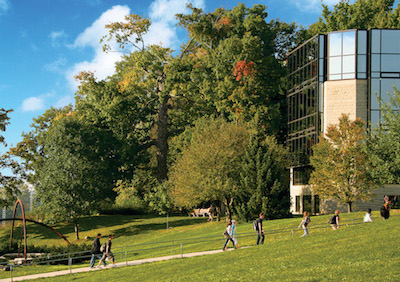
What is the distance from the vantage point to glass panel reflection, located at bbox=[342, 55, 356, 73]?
55.6 m

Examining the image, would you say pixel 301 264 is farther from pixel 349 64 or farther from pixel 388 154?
pixel 349 64

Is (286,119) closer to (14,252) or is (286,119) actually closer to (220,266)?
(14,252)

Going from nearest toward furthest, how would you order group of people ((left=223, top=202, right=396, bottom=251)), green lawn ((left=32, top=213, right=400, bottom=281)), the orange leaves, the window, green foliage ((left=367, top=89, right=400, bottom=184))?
1. green lawn ((left=32, top=213, right=400, bottom=281))
2. group of people ((left=223, top=202, right=396, bottom=251))
3. green foliage ((left=367, top=89, right=400, bottom=184))
4. the window
5. the orange leaves

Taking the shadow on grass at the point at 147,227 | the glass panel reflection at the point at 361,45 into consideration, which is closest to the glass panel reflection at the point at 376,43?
the glass panel reflection at the point at 361,45

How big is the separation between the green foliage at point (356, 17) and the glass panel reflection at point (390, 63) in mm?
16620

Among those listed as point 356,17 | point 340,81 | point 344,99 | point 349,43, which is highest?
point 356,17

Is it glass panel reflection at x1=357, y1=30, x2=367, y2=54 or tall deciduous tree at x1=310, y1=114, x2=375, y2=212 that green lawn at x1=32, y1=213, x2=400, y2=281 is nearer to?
tall deciduous tree at x1=310, y1=114, x2=375, y2=212

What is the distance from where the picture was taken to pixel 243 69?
5997cm

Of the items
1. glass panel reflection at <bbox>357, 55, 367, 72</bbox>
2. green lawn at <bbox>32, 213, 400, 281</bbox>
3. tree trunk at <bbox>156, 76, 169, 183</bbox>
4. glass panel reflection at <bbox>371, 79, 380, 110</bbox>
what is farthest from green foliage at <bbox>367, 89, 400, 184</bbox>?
tree trunk at <bbox>156, 76, 169, 183</bbox>

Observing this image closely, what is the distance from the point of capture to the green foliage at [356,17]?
70.6 meters

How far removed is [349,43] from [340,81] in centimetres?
414

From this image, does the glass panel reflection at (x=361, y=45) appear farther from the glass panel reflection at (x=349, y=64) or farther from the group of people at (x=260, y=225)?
the group of people at (x=260, y=225)

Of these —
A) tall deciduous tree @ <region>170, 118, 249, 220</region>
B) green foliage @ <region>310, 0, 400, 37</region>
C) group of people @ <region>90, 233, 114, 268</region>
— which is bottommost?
group of people @ <region>90, 233, 114, 268</region>

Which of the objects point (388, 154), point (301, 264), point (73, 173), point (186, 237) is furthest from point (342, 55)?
point (301, 264)
